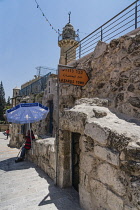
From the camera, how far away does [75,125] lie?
238 cm

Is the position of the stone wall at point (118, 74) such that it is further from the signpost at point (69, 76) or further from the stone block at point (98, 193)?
the stone block at point (98, 193)

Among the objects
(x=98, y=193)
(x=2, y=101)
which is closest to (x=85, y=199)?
(x=98, y=193)

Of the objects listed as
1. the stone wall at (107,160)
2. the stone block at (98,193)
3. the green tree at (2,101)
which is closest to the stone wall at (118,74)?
the stone wall at (107,160)

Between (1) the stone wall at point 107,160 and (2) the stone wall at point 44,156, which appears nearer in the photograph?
(1) the stone wall at point 107,160

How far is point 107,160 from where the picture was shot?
1.68 m

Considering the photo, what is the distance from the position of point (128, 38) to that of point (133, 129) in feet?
6.46

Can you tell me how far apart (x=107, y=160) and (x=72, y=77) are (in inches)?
80.1

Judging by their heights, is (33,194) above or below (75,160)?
below

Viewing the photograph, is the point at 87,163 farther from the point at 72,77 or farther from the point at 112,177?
the point at 72,77

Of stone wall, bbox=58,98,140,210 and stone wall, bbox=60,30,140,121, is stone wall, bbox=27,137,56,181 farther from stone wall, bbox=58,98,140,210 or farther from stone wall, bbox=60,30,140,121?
stone wall, bbox=60,30,140,121

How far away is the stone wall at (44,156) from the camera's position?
336 centimetres

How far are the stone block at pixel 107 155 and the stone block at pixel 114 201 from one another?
34 cm

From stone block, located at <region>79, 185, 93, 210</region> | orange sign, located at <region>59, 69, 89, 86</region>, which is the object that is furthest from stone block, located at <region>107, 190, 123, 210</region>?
orange sign, located at <region>59, 69, 89, 86</region>

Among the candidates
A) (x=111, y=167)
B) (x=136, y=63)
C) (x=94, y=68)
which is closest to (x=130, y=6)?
(x=94, y=68)
